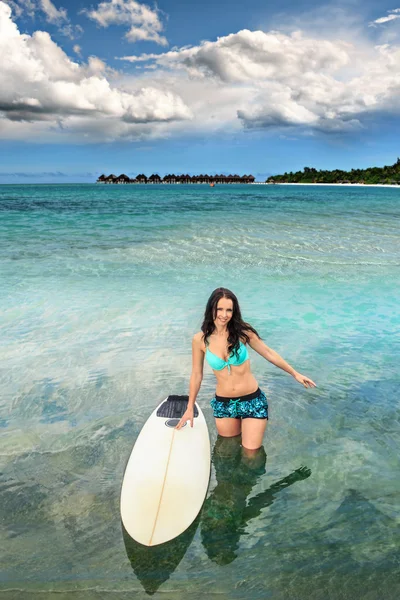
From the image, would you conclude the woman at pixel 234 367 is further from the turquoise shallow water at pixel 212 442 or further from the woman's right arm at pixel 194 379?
the turquoise shallow water at pixel 212 442

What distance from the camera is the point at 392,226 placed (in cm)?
2586

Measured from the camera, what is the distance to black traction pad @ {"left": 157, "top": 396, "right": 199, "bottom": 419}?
15.9 feet

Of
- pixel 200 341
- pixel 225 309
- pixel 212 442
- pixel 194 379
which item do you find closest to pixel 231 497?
pixel 212 442

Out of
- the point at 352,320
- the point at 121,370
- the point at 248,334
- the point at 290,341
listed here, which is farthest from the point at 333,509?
the point at 352,320

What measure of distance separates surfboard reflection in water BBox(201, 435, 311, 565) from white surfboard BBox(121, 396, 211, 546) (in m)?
0.15

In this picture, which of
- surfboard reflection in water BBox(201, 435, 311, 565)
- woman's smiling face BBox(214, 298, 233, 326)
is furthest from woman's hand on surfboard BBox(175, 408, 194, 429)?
woman's smiling face BBox(214, 298, 233, 326)

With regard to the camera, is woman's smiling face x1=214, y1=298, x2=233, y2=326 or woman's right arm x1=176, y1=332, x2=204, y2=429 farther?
woman's right arm x1=176, y1=332, x2=204, y2=429

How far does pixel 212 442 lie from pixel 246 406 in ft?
1.98

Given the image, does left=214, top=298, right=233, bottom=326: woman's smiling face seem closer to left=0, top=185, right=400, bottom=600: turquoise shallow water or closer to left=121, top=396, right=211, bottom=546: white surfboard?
left=121, top=396, right=211, bottom=546: white surfboard

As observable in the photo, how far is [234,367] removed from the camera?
4.54 m

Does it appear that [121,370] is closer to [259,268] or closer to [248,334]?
[248,334]

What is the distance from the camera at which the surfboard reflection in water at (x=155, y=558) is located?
3178mm

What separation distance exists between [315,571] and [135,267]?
1230 cm

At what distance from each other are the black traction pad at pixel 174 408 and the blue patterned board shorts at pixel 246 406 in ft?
1.28
